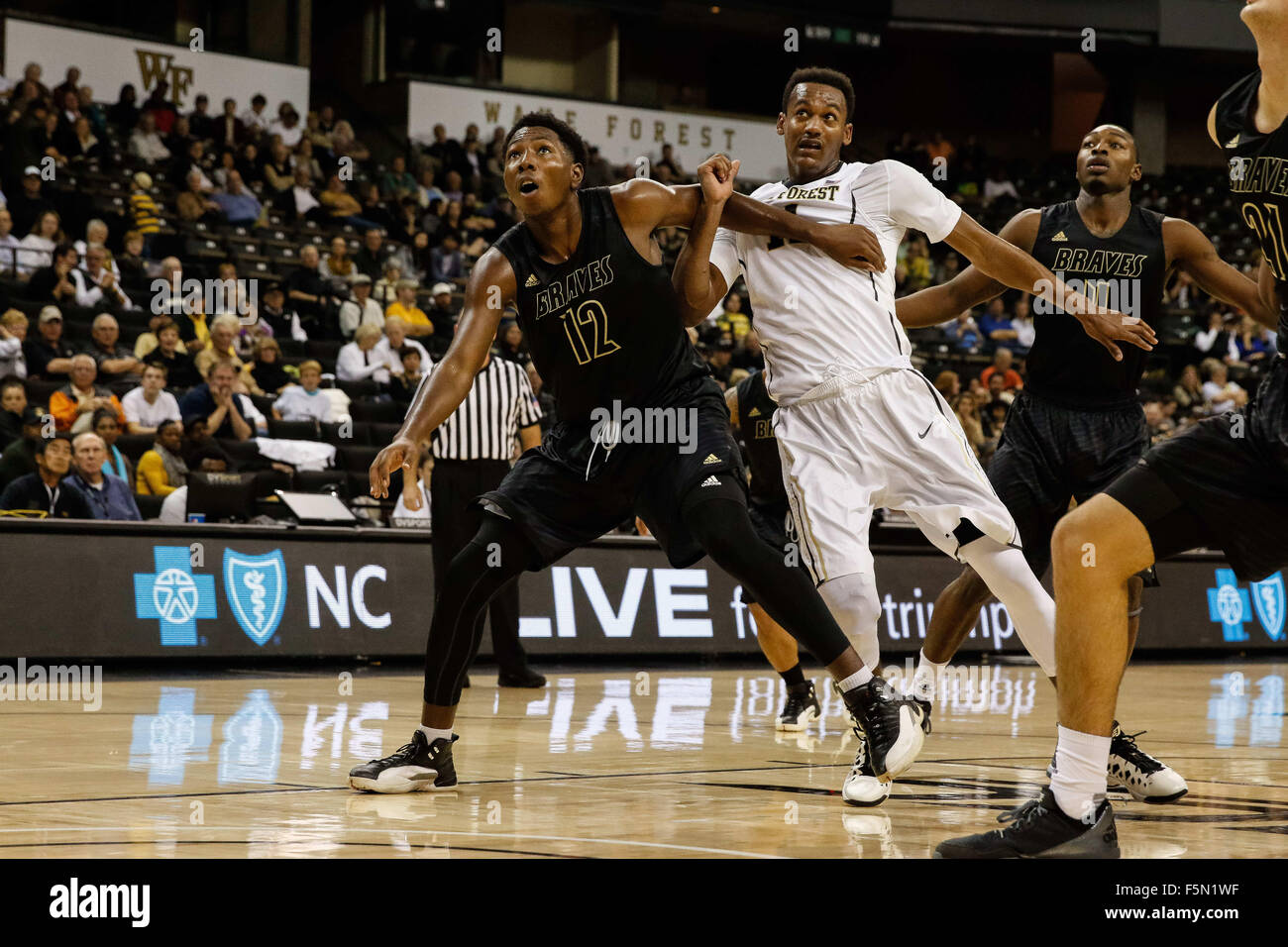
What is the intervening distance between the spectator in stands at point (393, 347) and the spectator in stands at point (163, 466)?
10.1 feet

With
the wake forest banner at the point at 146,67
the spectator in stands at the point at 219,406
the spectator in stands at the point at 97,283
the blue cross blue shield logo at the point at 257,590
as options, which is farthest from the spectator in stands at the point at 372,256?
the blue cross blue shield logo at the point at 257,590

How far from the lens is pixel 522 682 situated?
8820 millimetres

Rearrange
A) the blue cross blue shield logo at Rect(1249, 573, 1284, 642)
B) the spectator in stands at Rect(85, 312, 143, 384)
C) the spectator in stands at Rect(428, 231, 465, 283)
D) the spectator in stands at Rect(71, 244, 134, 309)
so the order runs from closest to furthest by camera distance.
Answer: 1. the spectator in stands at Rect(85, 312, 143, 384)
2. the spectator in stands at Rect(71, 244, 134, 309)
3. the blue cross blue shield logo at Rect(1249, 573, 1284, 642)
4. the spectator in stands at Rect(428, 231, 465, 283)

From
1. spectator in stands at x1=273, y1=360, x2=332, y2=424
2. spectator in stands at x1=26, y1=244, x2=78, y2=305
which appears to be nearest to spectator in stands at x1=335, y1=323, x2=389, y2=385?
spectator in stands at x1=273, y1=360, x2=332, y2=424

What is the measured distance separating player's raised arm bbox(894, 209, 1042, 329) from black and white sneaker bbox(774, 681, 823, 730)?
6.41 feet

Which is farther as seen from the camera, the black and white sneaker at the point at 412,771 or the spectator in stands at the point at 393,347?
the spectator in stands at the point at 393,347

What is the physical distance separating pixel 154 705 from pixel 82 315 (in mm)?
7124

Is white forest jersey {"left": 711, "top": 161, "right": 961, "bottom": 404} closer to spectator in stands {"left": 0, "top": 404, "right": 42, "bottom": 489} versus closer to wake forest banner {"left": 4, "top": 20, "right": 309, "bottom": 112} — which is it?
spectator in stands {"left": 0, "top": 404, "right": 42, "bottom": 489}

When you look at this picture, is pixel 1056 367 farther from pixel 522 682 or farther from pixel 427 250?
pixel 427 250

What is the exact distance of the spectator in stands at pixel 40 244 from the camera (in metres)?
13.8

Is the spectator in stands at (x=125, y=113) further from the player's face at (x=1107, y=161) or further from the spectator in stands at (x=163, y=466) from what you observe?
the player's face at (x=1107, y=161)

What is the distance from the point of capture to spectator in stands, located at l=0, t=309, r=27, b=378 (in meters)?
11.9

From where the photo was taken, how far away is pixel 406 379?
45.1 feet

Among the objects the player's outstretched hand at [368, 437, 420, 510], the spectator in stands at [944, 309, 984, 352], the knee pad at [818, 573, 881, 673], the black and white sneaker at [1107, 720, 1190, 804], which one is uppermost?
the spectator in stands at [944, 309, 984, 352]
